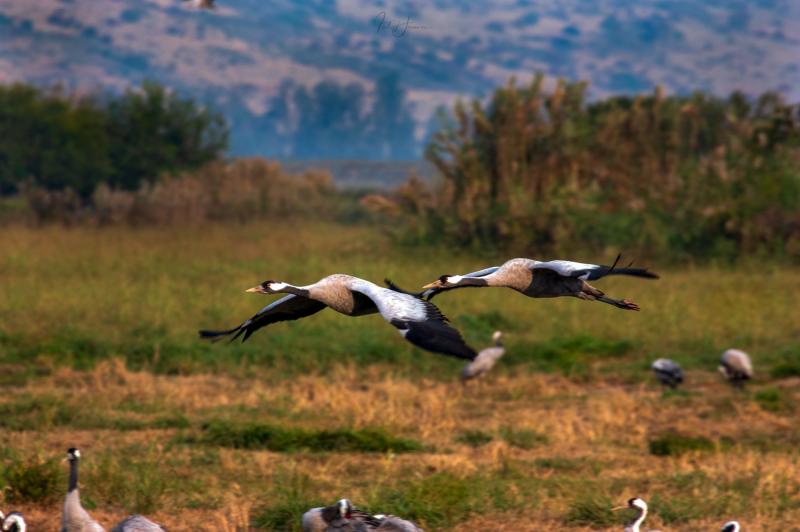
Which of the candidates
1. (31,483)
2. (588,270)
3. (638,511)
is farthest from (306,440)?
(588,270)

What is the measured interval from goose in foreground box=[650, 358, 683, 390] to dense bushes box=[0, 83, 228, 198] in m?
22.4

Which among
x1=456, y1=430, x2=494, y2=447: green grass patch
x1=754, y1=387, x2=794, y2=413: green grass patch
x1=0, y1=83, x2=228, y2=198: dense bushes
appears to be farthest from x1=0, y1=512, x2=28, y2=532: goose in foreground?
x1=0, y1=83, x2=228, y2=198: dense bushes

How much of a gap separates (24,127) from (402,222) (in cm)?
1529

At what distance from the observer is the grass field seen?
786 centimetres

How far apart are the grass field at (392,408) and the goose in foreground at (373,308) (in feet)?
5.76

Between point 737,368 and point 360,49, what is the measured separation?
142 m

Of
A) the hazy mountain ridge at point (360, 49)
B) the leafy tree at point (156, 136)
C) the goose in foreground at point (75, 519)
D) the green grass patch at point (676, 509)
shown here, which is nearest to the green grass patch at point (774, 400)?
the green grass patch at point (676, 509)

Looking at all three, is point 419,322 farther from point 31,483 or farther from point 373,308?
point 31,483

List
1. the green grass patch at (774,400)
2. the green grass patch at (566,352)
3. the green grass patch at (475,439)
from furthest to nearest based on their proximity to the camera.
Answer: the green grass patch at (566,352), the green grass patch at (774,400), the green grass patch at (475,439)

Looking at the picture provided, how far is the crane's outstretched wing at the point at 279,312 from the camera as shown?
6.01 metres

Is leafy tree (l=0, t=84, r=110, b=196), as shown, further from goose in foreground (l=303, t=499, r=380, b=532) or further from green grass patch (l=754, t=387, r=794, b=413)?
goose in foreground (l=303, t=499, r=380, b=532)

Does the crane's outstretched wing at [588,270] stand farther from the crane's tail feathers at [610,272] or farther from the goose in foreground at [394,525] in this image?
the goose in foreground at [394,525]

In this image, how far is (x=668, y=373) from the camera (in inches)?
495

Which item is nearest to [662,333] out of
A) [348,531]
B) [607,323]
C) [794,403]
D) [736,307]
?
[607,323]
